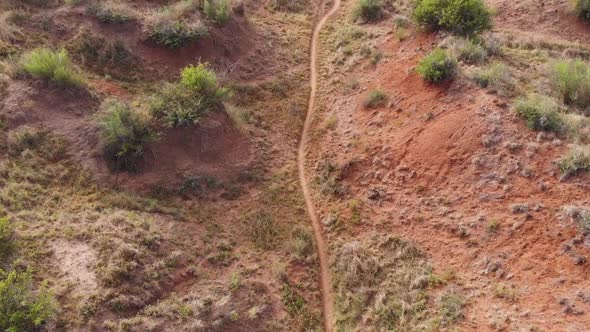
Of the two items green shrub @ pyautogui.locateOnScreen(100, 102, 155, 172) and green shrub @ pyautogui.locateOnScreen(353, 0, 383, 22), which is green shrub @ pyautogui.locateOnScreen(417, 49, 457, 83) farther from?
green shrub @ pyautogui.locateOnScreen(100, 102, 155, 172)

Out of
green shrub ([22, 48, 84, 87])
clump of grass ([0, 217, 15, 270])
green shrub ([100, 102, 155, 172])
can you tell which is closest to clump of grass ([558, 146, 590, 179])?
green shrub ([100, 102, 155, 172])

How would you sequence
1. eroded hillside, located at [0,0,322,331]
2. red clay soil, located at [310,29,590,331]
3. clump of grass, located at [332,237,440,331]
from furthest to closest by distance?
clump of grass, located at [332,237,440,331] → eroded hillside, located at [0,0,322,331] → red clay soil, located at [310,29,590,331]

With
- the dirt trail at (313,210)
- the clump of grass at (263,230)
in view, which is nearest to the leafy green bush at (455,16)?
the dirt trail at (313,210)

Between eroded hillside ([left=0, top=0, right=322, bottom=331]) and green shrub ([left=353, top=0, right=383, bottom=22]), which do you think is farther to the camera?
green shrub ([left=353, top=0, right=383, bottom=22])

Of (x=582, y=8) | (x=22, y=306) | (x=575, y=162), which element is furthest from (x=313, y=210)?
(x=582, y=8)

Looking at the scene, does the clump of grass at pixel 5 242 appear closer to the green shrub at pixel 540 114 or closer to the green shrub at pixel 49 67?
the green shrub at pixel 49 67
